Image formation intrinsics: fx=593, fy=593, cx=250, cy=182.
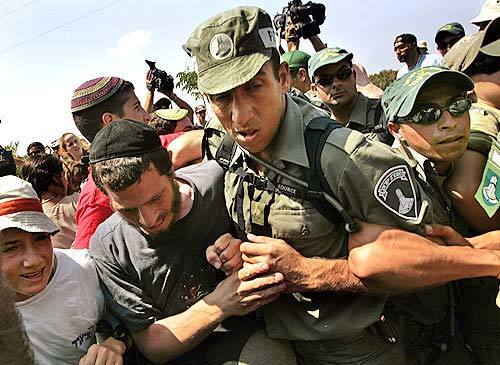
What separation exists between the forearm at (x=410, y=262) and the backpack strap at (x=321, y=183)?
0.14m

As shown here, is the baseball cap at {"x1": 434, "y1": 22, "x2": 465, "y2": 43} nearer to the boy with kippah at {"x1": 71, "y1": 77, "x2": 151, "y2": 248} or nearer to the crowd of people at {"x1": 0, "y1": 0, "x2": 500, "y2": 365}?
the crowd of people at {"x1": 0, "y1": 0, "x2": 500, "y2": 365}

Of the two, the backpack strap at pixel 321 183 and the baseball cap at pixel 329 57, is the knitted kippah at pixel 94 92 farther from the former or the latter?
the backpack strap at pixel 321 183

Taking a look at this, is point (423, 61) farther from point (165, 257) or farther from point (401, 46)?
point (165, 257)

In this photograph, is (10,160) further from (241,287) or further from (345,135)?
(345,135)

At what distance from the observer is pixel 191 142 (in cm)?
367

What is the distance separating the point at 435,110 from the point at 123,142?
1.44 metres

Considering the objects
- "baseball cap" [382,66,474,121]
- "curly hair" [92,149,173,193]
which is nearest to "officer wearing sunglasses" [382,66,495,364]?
"baseball cap" [382,66,474,121]

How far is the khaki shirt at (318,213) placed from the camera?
2.38m

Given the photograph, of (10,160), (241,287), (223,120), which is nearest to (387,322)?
(241,287)

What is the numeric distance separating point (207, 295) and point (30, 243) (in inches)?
35.5

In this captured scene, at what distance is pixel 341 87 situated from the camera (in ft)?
16.2

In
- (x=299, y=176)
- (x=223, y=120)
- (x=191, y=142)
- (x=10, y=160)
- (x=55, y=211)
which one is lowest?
(x=55, y=211)

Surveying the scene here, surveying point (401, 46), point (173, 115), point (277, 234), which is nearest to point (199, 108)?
point (401, 46)

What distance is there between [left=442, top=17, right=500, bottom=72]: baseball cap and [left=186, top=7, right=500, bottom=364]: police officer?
0.97 metres
